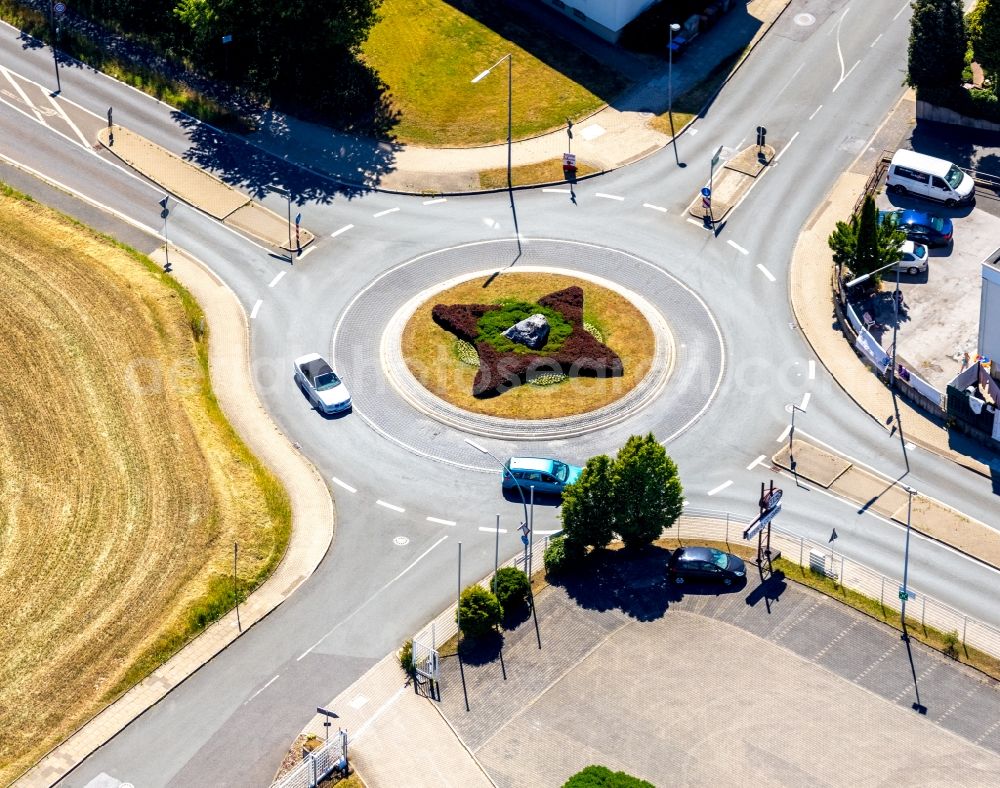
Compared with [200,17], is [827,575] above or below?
below

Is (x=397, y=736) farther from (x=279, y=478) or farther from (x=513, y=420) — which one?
(x=513, y=420)

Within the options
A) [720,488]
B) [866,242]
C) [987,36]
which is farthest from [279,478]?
[987,36]

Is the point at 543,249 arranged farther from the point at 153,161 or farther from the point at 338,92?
the point at 153,161

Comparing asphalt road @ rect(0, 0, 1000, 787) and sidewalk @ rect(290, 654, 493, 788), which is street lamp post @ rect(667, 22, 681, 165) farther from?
sidewalk @ rect(290, 654, 493, 788)

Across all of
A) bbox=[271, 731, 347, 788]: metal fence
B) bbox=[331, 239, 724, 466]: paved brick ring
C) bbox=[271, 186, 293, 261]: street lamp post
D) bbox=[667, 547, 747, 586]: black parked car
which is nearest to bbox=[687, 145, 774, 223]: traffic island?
bbox=[331, 239, 724, 466]: paved brick ring

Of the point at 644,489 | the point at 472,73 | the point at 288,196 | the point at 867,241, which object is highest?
the point at 472,73

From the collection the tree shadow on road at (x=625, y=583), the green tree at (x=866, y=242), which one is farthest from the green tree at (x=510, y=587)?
the green tree at (x=866, y=242)
